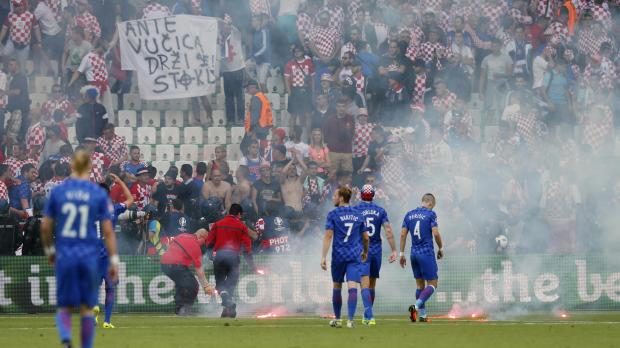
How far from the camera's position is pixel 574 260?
22484 millimetres

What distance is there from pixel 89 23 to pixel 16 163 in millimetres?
4043

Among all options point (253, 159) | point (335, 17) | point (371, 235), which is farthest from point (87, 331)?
point (335, 17)

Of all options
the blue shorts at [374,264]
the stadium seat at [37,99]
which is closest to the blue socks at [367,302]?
the blue shorts at [374,264]

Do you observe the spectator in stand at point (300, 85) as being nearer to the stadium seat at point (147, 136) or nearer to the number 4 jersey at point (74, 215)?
the stadium seat at point (147, 136)

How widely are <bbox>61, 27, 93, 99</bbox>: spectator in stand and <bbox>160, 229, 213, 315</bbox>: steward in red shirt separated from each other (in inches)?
246

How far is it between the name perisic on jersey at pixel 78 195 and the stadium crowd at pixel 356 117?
35.8 ft

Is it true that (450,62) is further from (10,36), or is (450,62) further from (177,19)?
(10,36)

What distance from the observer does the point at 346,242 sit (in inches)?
681

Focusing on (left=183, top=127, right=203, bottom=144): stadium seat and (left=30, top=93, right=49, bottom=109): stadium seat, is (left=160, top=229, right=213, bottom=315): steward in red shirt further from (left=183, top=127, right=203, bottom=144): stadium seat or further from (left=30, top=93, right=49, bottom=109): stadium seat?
(left=30, top=93, right=49, bottom=109): stadium seat

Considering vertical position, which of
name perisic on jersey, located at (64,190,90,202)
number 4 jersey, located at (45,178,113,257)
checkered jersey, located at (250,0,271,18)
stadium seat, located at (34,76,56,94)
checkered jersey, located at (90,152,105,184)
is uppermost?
checkered jersey, located at (250,0,271,18)

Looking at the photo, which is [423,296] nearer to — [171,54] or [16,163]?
[16,163]

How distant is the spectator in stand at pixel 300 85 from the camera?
86.6 feet

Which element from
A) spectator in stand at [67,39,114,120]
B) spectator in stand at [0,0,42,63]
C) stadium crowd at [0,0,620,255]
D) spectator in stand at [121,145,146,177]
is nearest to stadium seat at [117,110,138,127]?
stadium crowd at [0,0,620,255]

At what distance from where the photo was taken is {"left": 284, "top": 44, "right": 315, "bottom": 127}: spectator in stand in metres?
26.4
